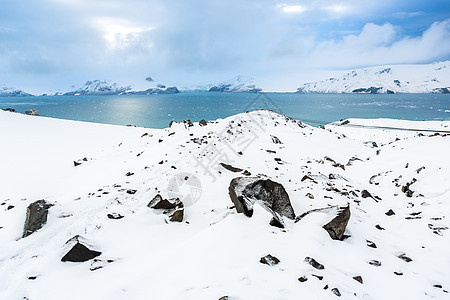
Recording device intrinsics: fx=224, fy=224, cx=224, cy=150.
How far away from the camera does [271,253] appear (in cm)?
477

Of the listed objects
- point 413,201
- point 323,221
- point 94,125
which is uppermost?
point 94,125

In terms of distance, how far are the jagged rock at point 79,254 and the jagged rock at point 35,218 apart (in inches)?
89.4

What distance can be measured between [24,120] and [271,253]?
32.8m

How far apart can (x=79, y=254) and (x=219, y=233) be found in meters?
3.22

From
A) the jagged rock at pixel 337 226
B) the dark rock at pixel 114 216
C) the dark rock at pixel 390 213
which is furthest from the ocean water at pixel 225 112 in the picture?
the dark rock at pixel 114 216

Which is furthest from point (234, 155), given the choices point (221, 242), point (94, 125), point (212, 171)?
point (94, 125)

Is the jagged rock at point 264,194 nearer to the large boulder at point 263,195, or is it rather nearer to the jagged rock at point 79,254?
the large boulder at point 263,195

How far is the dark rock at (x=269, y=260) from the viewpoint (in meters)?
4.46

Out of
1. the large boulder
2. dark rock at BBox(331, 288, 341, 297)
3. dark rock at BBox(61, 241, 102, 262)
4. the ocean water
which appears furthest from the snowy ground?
the ocean water

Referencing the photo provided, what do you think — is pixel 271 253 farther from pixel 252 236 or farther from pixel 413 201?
pixel 413 201

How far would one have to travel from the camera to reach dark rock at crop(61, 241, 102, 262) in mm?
5062

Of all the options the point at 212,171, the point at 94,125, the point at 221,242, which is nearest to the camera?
the point at 221,242

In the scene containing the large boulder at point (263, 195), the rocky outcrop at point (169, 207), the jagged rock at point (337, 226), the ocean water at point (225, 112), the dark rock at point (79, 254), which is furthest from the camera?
the ocean water at point (225, 112)

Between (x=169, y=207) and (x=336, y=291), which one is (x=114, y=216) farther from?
(x=336, y=291)
